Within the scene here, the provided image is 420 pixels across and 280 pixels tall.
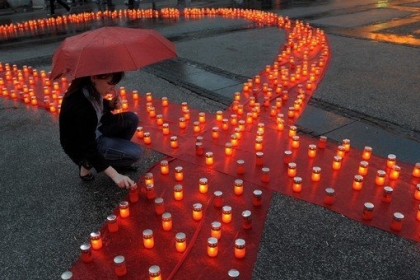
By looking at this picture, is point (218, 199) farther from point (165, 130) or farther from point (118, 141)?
point (165, 130)

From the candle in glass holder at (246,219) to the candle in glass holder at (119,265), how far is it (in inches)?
42.9

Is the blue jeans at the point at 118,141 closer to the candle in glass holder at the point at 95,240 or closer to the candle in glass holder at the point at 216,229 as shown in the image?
the candle in glass holder at the point at 95,240

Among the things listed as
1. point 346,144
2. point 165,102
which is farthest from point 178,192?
point 165,102

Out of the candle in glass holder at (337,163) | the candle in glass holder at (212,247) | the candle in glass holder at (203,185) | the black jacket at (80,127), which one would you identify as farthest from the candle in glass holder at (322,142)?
the black jacket at (80,127)


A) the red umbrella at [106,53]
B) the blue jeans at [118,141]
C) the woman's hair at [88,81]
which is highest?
the red umbrella at [106,53]

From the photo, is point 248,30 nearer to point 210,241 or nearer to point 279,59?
point 279,59

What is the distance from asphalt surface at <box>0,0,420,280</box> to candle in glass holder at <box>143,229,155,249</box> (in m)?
0.58

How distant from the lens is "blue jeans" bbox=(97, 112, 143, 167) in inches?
164

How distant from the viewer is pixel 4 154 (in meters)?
5.23

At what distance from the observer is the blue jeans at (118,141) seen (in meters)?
4.16

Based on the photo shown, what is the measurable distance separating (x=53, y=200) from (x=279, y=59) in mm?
5965

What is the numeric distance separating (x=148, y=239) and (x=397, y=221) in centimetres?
212

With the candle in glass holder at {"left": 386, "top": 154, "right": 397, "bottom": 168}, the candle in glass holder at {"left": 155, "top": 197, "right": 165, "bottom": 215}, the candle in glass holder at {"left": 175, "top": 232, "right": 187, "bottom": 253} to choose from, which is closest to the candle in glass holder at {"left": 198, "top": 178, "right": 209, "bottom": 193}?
the candle in glass holder at {"left": 155, "top": 197, "right": 165, "bottom": 215}

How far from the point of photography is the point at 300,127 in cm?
550
